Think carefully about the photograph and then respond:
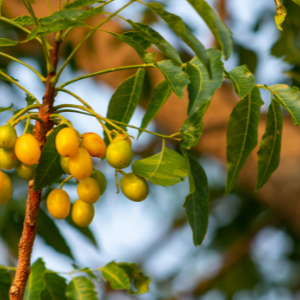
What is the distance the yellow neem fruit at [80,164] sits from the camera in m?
0.66

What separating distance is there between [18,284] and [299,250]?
225 centimetres

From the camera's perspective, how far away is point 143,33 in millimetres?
639

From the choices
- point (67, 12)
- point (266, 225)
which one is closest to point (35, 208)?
point (67, 12)

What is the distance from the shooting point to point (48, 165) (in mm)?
682

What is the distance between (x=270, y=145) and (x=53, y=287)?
57 centimetres

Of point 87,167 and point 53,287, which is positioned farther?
point 53,287

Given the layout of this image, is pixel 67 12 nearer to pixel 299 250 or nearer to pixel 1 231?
pixel 1 231

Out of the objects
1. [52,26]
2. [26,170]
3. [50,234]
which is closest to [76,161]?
[26,170]

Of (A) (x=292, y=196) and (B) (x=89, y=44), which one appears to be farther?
(B) (x=89, y=44)

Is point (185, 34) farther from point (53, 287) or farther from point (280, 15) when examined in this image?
point (53, 287)

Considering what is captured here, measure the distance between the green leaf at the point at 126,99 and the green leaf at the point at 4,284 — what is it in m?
0.41

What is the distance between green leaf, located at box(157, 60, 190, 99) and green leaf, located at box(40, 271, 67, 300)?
0.52 metres

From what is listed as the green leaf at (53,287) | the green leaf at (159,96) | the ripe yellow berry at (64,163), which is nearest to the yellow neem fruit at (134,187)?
the ripe yellow berry at (64,163)

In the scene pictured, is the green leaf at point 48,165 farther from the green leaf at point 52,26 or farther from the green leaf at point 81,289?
the green leaf at point 81,289
